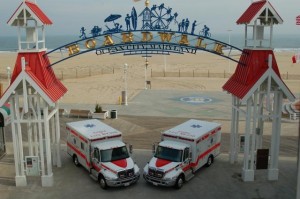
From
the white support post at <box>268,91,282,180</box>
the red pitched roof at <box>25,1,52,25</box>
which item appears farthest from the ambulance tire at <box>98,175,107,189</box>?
the white support post at <box>268,91,282,180</box>

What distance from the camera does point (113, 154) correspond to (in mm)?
18188

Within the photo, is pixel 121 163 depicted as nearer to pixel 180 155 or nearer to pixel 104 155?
pixel 104 155

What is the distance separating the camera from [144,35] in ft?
60.2

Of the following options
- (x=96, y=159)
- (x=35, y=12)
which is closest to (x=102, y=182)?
(x=96, y=159)

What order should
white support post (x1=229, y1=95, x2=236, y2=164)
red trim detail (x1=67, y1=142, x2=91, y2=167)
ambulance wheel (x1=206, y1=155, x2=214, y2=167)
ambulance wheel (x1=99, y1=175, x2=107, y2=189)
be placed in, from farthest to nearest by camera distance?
1. white support post (x1=229, y1=95, x2=236, y2=164)
2. ambulance wheel (x1=206, y1=155, x2=214, y2=167)
3. red trim detail (x1=67, y1=142, x2=91, y2=167)
4. ambulance wheel (x1=99, y1=175, x2=107, y2=189)

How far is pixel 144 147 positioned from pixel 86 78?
3525 cm

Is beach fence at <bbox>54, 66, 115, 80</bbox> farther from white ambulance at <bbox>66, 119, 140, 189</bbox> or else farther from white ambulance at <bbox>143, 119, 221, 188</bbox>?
white ambulance at <bbox>143, 119, 221, 188</bbox>

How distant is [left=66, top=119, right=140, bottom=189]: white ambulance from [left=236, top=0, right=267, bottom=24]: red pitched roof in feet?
30.8

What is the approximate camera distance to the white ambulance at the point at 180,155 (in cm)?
1733

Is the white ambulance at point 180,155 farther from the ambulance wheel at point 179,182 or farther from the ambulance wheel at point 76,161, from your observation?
the ambulance wheel at point 76,161

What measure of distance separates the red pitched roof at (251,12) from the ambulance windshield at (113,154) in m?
9.61

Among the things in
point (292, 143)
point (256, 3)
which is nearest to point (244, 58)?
point (256, 3)

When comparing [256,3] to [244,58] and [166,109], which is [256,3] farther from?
[166,109]

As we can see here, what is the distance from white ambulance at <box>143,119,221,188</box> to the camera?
17.3 m
